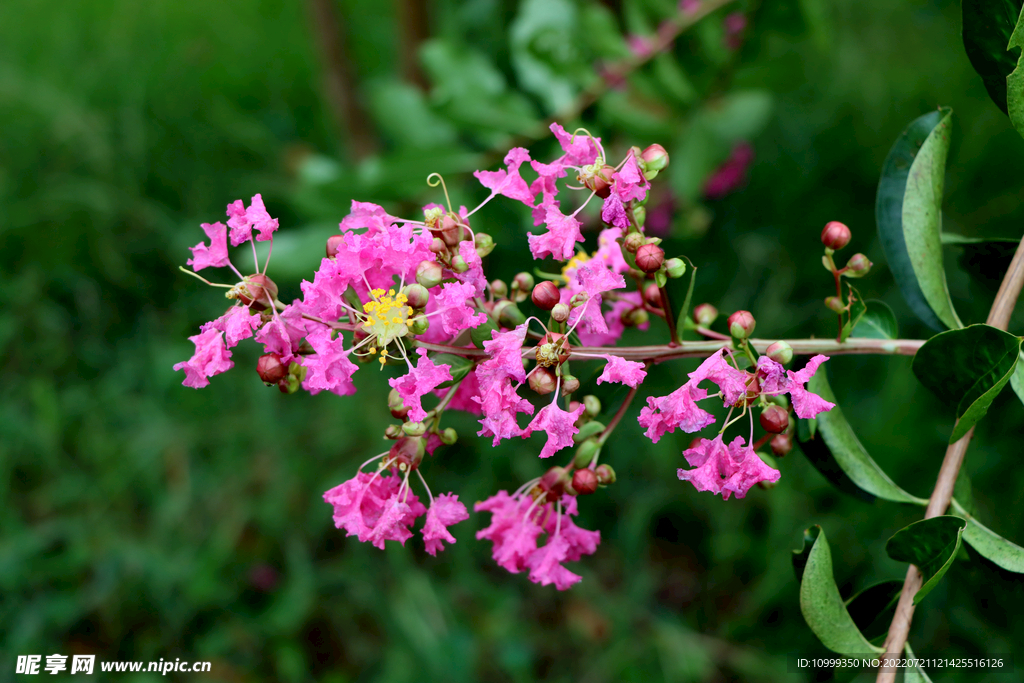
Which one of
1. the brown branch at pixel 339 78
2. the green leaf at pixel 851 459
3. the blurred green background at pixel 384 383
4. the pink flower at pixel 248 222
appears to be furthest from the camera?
the brown branch at pixel 339 78

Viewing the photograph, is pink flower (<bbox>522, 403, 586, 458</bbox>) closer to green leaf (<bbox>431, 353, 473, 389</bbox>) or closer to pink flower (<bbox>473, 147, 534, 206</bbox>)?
green leaf (<bbox>431, 353, 473, 389</bbox>)

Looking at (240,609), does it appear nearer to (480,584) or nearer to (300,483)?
(300,483)

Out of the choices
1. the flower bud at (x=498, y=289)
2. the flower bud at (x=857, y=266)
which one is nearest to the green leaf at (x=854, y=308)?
the flower bud at (x=857, y=266)

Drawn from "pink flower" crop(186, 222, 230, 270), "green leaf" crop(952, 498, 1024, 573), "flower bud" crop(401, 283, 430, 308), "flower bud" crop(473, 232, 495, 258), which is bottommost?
"green leaf" crop(952, 498, 1024, 573)

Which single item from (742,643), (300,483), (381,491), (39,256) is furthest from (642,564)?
(39,256)

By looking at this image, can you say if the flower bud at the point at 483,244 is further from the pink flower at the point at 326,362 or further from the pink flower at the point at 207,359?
the pink flower at the point at 207,359

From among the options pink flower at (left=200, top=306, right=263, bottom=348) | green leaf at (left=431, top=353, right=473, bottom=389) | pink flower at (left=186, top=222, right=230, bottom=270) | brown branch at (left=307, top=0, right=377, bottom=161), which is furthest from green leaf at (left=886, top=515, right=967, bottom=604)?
brown branch at (left=307, top=0, right=377, bottom=161)
